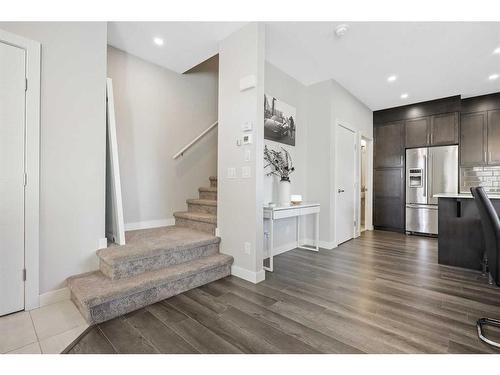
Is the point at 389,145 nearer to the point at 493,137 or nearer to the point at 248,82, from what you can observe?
the point at 493,137

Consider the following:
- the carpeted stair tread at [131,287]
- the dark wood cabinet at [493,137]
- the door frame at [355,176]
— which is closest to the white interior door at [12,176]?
the carpeted stair tread at [131,287]

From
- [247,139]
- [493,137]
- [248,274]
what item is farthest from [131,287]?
[493,137]

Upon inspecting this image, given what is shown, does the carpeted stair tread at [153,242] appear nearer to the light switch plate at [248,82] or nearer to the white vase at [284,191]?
the white vase at [284,191]

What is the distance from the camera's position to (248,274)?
8.29 ft

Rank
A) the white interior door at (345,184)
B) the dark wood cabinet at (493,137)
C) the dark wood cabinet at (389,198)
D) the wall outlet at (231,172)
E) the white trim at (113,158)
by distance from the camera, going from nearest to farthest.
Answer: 1. the white trim at (113,158)
2. the wall outlet at (231,172)
3. the white interior door at (345,184)
4. the dark wood cabinet at (493,137)
5. the dark wood cabinet at (389,198)

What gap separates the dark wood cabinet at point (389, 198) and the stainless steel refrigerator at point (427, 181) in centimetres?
13

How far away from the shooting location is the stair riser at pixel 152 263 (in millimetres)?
2033

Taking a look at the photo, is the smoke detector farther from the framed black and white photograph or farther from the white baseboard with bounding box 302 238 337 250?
the white baseboard with bounding box 302 238 337 250

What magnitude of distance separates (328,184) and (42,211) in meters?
3.56

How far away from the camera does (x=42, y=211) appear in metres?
1.96

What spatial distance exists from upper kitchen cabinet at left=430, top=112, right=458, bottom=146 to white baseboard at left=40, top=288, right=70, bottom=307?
20.7 ft

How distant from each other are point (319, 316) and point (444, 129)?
4.94 metres
